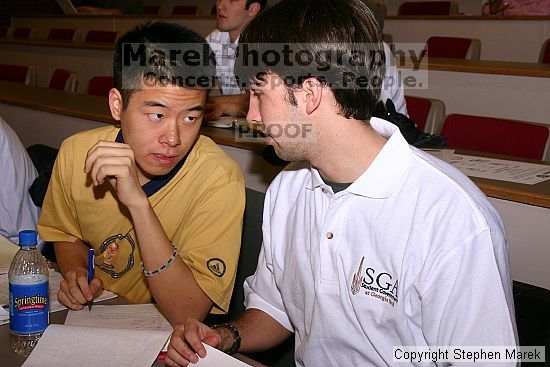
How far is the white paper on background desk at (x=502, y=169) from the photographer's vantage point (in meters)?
2.09

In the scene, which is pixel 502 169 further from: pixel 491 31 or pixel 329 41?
pixel 491 31

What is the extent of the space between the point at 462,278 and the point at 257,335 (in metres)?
0.53

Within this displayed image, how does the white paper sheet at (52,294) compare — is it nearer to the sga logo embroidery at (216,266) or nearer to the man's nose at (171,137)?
the sga logo embroidery at (216,266)

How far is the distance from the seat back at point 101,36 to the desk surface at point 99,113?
2776 mm

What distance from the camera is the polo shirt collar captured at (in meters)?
1.27

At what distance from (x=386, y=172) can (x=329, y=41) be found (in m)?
0.27

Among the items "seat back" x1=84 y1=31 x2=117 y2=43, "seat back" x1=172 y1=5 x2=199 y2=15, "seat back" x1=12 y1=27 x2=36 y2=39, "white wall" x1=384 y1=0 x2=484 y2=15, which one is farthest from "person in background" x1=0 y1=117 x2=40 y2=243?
"seat back" x1=172 y1=5 x2=199 y2=15

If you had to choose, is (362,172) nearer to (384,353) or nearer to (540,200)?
(384,353)

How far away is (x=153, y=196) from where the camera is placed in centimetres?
172

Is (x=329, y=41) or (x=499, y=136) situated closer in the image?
(x=329, y=41)

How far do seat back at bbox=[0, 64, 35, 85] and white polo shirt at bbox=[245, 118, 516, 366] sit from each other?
12.8 ft

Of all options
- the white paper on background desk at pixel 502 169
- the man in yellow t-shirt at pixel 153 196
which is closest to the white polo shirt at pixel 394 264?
the man in yellow t-shirt at pixel 153 196

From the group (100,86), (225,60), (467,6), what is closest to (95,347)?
(225,60)

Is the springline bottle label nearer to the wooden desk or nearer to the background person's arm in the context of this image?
the background person's arm
